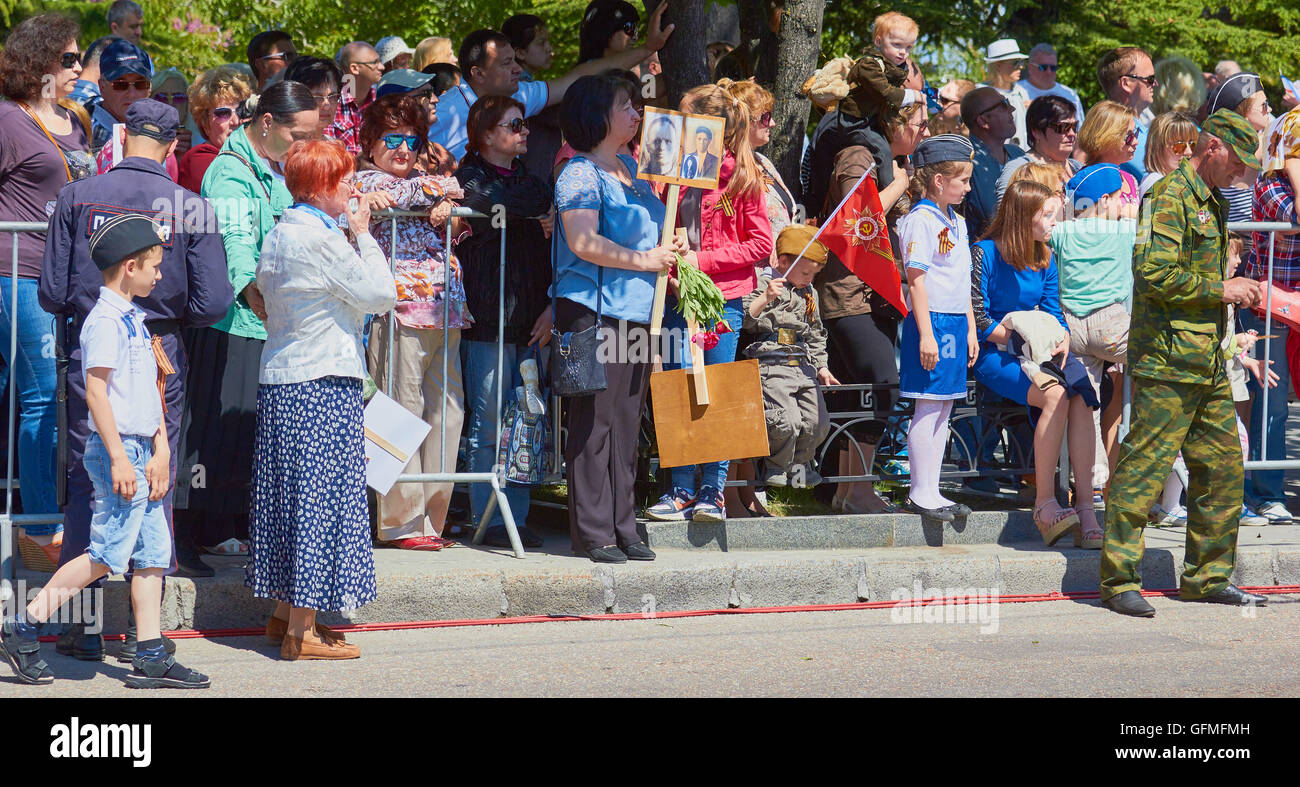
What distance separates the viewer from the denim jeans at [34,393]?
6.48 m

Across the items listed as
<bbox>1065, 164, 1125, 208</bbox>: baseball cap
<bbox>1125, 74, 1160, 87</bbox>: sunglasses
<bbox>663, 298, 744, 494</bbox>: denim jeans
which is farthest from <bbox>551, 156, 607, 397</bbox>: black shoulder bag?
<bbox>1125, 74, 1160, 87</bbox>: sunglasses

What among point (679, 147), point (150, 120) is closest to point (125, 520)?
point (150, 120)

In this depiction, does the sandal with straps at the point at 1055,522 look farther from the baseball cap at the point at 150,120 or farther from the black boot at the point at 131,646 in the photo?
the baseball cap at the point at 150,120

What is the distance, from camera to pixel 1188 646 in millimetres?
6168

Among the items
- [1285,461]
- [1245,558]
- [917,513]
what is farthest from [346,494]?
[1285,461]

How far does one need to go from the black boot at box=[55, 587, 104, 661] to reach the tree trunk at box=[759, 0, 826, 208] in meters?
5.00

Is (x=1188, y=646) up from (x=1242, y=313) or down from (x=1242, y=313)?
down

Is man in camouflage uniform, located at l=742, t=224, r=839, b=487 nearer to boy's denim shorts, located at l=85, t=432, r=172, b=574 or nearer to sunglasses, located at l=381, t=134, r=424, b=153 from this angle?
sunglasses, located at l=381, t=134, r=424, b=153

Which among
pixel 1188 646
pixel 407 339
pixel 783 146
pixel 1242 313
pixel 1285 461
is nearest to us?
pixel 1188 646

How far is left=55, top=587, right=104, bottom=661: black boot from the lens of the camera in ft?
18.7

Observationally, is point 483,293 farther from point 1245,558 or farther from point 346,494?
point 1245,558

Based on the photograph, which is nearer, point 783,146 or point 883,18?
point 883,18

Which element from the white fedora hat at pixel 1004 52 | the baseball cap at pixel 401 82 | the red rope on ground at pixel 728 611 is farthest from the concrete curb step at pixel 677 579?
the white fedora hat at pixel 1004 52

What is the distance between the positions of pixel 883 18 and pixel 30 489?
16.9ft
